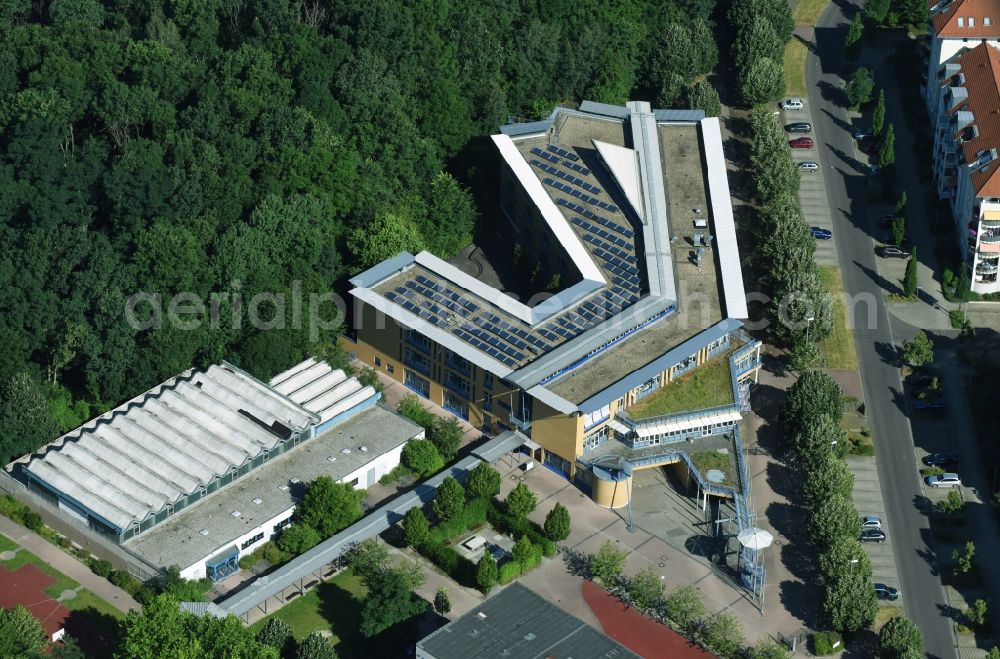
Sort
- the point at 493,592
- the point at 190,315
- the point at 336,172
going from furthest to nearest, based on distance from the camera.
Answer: the point at 336,172, the point at 190,315, the point at 493,592

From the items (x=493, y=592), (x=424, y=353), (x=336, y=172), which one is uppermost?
(x=336, y=172)

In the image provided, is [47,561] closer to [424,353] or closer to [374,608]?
[374,608]

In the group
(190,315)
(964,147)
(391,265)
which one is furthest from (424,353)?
(964,147)

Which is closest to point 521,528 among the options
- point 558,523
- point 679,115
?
point 558,523

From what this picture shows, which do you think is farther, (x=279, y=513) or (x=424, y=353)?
(x=424, y=353)

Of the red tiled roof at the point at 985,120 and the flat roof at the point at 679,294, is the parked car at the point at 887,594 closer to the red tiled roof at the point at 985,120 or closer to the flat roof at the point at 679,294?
the flat roof at the point at 679,294

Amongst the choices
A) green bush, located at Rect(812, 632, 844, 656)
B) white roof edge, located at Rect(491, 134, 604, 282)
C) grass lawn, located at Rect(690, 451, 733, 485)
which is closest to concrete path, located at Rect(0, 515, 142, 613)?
grass lawn, located at Rect(690, 451, 733, 485)

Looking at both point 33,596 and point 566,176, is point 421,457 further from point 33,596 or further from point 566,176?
point 566,176

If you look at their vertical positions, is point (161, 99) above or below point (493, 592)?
above

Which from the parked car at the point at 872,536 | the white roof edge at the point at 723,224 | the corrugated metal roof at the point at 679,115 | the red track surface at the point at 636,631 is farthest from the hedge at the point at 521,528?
the corrugated metal roof at the point at 679,115
